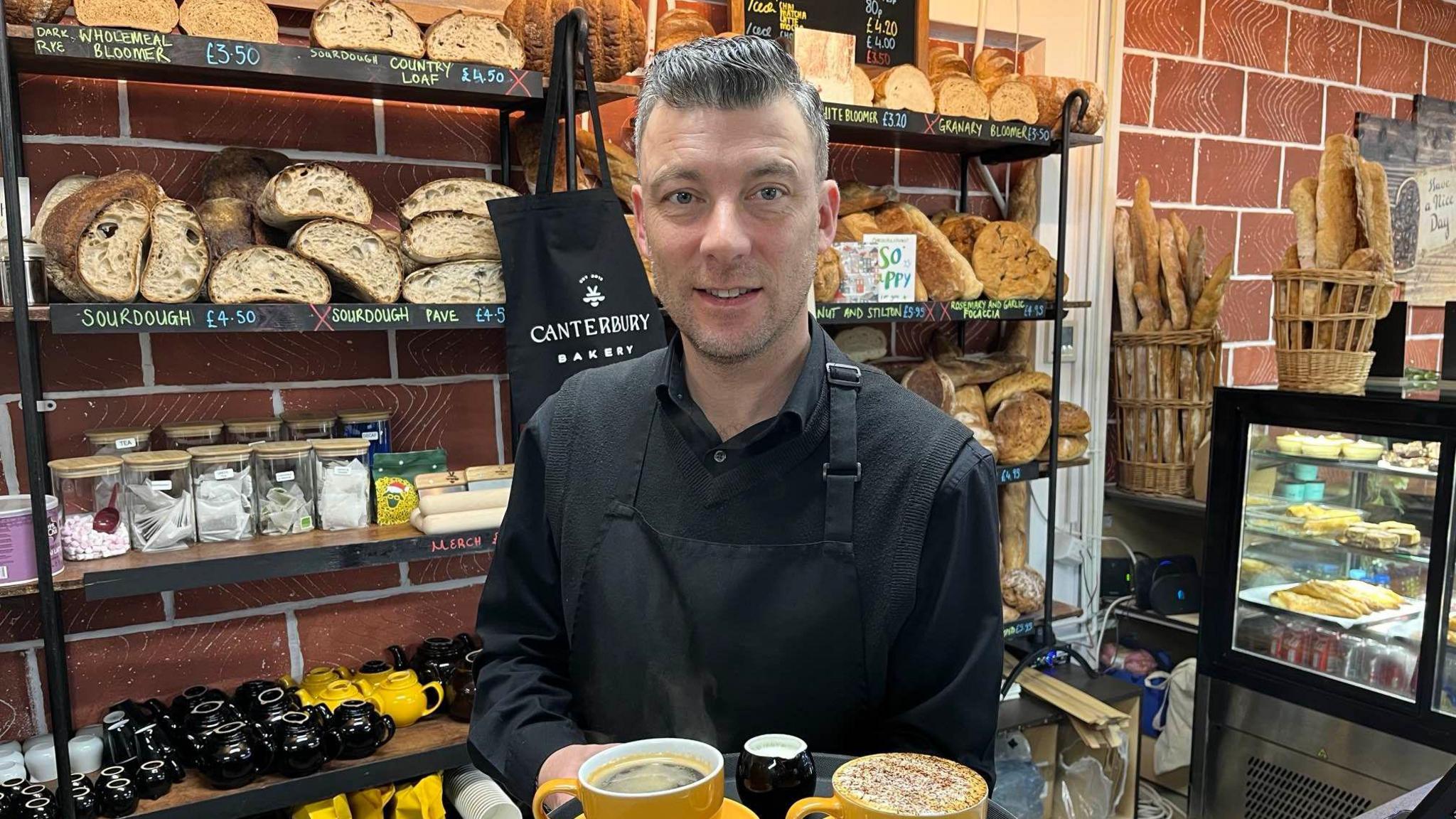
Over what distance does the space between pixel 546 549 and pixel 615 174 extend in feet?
4.56

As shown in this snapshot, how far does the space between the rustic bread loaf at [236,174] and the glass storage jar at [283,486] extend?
1.93 feet

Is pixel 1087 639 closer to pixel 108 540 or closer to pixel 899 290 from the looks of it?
pixel 899 290

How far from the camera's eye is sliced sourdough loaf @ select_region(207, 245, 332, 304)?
81.9 inches

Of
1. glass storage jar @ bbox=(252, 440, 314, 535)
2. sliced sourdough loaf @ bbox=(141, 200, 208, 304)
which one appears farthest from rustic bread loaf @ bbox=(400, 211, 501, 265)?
glass storage jar @ bbox=(252, 440, 314, 535)

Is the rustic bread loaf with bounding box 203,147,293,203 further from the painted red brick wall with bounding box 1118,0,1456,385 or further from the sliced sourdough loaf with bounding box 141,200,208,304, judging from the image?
the painted red brick wall with bounding box 1118,0,1456,385

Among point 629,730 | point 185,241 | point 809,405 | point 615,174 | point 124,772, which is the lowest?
point 124,772

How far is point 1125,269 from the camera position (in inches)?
144

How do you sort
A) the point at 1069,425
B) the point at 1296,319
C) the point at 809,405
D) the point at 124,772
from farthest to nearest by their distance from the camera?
the point at 1069,425
the point at 1296,319
the point at 124,772
the point at 809,405

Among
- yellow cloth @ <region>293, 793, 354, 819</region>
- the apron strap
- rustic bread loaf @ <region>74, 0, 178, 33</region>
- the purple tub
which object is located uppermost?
rustic bread loaf @ <region>74, 0, 178, 33</region>

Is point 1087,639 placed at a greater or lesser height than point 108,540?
lesser

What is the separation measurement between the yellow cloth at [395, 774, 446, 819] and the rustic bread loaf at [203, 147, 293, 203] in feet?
4.89

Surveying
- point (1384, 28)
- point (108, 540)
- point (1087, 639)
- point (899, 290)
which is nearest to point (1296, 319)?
point (899, 290)

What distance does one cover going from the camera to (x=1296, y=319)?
2.80 m

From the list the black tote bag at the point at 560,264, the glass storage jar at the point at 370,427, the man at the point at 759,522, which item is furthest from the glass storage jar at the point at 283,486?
the man at the point at 759,522
